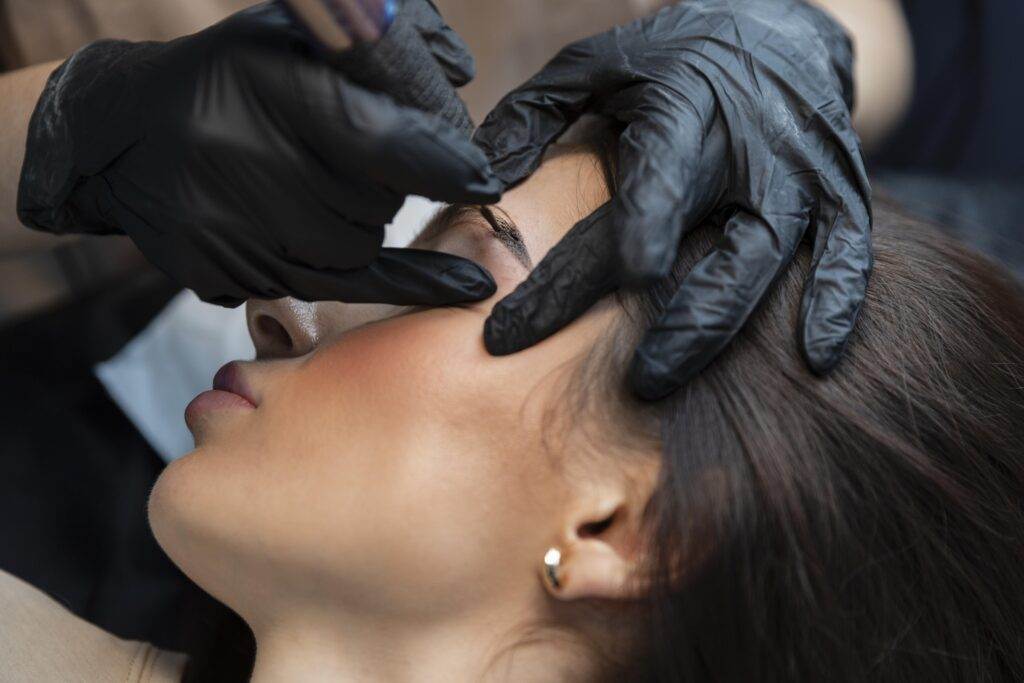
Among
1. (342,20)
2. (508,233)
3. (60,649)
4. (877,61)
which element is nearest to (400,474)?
(508,233)

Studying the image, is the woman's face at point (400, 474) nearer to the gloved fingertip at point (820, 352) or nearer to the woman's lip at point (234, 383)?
the woman's lip at point (234, 383)

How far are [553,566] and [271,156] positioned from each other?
16.2 inches

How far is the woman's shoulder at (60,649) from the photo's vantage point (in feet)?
2.91

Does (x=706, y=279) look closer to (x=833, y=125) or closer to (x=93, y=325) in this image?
(x=833, y=125)

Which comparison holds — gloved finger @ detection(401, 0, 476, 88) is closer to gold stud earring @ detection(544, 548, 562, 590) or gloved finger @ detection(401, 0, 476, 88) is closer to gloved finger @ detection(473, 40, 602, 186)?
gloved finger @ detection(473, 40, 602, 186)

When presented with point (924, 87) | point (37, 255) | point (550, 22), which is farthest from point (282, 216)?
point (924, 87)

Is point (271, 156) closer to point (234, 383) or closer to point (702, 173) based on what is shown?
point (234, 383)

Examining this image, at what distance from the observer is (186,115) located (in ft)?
2.26

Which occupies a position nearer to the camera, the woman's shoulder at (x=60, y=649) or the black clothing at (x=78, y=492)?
the woman's shoulder at (x=60, y=649)

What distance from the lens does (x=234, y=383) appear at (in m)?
0.87

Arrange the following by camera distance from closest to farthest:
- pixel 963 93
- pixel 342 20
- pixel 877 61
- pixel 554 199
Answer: pixel 342 20 → pixel 554 199 → pixel 877 61 → pixel 963 93

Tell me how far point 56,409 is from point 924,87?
6.16 ft

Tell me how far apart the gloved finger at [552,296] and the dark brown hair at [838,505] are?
50 mm

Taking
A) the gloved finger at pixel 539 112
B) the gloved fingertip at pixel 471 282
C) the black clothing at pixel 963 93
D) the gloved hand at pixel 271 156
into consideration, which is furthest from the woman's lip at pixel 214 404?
the black clothing at pixel 963 93
